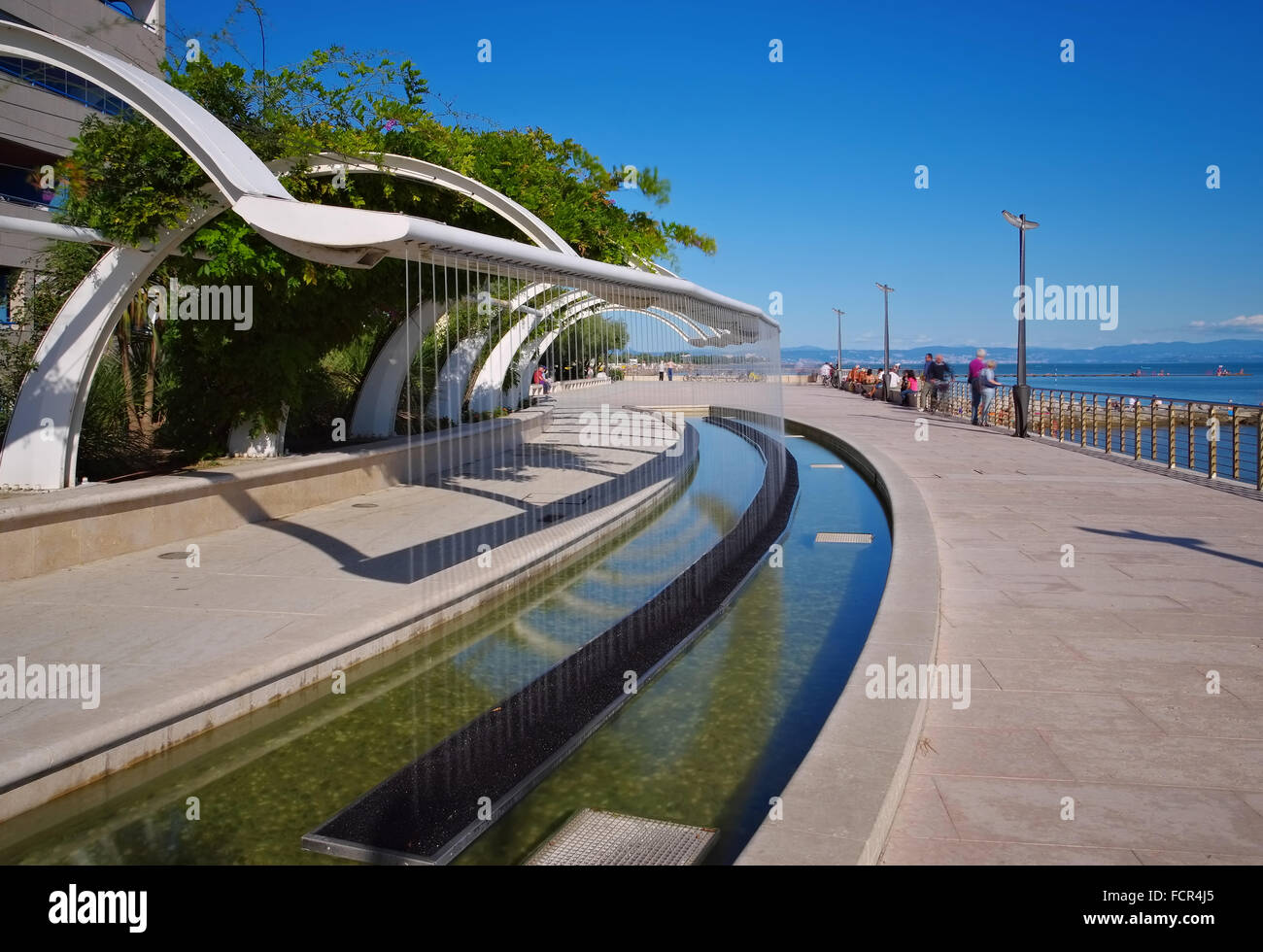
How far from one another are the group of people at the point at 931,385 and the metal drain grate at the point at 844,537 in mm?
12045

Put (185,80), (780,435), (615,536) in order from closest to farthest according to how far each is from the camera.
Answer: (185,80) → (615,536) → (780,435)

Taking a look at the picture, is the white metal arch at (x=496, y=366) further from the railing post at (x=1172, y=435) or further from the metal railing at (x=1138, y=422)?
the railing post at (x=1172, y=435)

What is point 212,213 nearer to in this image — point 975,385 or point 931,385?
point 975,385

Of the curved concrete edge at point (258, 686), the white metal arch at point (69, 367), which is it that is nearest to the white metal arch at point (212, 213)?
the white metal arch at point (69, 367)

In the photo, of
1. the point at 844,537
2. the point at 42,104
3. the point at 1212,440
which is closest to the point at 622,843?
the point at 844,537

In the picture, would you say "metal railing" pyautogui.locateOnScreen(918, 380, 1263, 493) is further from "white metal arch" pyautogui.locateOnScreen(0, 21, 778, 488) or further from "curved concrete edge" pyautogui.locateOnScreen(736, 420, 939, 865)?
"curved concrete edge" pyautogui.locateOnScreen(736, 420, 939, 865)

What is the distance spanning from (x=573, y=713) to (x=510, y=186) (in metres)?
8.08

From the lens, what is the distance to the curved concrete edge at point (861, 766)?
11.4 feet
